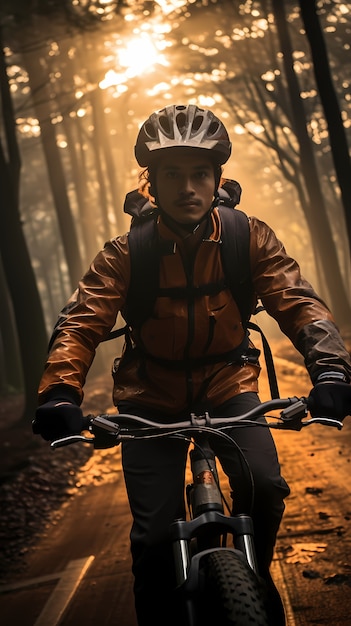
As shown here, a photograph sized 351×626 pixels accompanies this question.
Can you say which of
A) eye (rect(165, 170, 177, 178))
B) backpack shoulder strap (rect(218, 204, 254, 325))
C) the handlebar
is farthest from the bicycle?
eye (rect(165, 170, 177, 178))

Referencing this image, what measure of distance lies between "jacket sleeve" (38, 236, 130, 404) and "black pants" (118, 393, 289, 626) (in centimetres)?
46

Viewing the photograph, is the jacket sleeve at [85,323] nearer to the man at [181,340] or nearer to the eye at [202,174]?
the man at [181,340]

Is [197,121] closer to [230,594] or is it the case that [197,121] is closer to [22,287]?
[230,594]

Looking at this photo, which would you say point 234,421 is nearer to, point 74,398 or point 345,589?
point 74,398

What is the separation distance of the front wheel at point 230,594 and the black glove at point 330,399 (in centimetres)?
64

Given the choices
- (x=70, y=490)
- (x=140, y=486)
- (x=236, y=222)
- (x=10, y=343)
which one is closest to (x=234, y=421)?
A: (x=140, y=486)

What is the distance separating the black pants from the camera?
334cm

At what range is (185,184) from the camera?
3900 mm

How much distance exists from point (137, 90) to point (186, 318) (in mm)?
26728

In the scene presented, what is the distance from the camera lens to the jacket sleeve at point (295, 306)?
3375 millimetres

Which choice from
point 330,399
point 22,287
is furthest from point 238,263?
point 22,287

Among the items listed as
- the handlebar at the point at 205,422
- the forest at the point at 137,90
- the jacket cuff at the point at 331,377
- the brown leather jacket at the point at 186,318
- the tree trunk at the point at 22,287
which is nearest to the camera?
the handlebar at the point at 205,422

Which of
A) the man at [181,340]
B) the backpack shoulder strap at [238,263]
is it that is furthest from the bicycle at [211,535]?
the backpack shoulder strap at [238,263]

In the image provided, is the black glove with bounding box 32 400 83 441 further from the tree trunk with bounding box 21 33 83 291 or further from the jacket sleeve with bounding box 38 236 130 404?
the tree trunk with bounding box 21 33 83 291
